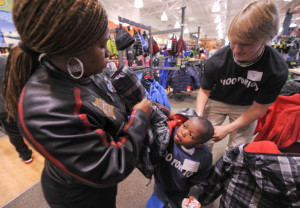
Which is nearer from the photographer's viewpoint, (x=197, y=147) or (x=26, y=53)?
(x=26, y=53)

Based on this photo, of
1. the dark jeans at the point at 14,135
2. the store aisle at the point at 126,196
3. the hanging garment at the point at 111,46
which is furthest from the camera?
the hanging garment at the point at 111,46

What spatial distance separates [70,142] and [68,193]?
0.35 metres

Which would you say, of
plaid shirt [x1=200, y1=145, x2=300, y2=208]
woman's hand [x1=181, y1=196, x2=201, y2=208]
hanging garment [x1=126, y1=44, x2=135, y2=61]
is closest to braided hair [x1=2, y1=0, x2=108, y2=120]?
plaid shirt [x1=200, y1=145, x2=300, y2=208]

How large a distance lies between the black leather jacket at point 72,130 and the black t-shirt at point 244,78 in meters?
1.01

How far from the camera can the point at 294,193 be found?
677 millimetres

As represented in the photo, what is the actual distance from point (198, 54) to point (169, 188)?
5811 millimetres

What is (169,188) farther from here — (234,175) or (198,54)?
(198,54)

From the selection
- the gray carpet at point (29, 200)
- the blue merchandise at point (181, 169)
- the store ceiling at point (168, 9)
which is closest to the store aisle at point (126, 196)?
the gray carpet at point (29, 200)

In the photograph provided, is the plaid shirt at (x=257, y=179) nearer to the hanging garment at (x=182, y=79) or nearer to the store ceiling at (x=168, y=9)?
the hanging garment at (x=182, y=79)

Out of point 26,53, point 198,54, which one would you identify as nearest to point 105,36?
point 26,53

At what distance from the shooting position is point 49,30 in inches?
16.4

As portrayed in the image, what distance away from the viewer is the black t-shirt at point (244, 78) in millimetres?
1005

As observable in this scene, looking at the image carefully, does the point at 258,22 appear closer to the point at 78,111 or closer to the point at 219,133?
the point at 219,133

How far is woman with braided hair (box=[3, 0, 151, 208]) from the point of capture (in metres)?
0.42
